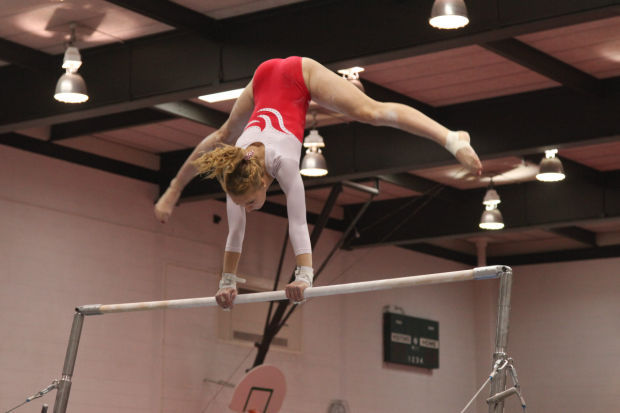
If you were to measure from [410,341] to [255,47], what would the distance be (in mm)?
8475

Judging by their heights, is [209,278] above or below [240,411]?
above

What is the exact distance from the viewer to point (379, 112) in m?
4.89

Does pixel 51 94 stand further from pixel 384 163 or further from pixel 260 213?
pixel 260 213

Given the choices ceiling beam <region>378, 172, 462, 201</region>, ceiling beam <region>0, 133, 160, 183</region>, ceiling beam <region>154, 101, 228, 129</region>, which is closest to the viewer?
ceiling beam <region>154, 101, 228, 129</region>

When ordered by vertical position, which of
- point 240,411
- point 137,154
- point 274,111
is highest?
point 137,154

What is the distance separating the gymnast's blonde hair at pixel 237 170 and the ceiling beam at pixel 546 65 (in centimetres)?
363

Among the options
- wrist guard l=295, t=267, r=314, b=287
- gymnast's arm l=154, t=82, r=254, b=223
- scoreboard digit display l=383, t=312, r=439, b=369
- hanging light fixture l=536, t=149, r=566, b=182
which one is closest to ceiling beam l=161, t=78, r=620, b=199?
hanging light fixture l=536, t=149, r=566, b=182

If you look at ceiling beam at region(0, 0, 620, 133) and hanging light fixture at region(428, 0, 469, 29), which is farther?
ceiling beam at region(0, 0, 620, 133)

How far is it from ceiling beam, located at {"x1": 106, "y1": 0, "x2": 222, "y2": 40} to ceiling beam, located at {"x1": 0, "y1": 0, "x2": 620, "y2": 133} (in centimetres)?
4

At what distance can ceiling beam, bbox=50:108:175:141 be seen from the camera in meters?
10.2

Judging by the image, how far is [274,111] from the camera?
16.9 feet

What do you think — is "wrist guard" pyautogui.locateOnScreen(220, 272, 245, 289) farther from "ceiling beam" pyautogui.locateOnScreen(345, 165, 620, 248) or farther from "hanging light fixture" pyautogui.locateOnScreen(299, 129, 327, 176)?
"ceiling beam" pyautogui.locateOnScreen(345, 165, 620, 248)

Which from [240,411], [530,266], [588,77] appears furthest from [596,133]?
[530,266]

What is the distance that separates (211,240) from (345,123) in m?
2.70
